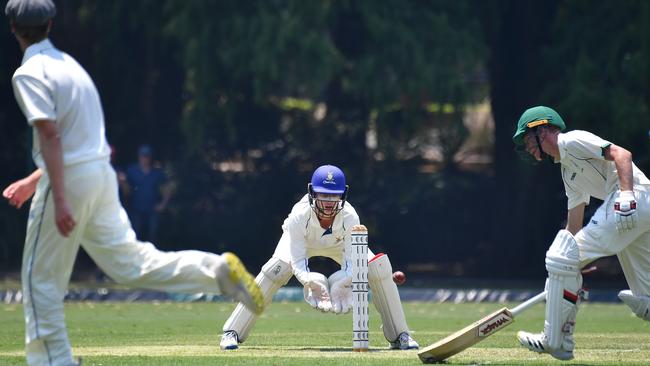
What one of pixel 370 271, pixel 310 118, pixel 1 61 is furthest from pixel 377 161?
pixel 370 271

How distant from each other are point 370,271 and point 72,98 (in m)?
3.03

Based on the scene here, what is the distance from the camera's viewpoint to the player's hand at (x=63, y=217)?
18.8ft

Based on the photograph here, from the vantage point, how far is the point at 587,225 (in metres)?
7.34

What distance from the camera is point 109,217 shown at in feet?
20.1

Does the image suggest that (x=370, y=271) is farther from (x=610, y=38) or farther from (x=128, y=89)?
(x=128, y=89)

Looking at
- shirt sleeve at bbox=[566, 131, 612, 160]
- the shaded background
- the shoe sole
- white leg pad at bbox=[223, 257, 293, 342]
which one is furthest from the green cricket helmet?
the shaded background

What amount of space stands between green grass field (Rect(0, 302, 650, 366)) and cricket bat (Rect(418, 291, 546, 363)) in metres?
0.11

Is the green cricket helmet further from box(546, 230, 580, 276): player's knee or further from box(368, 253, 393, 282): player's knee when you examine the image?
box(368, 253, 393, 282): player's knee

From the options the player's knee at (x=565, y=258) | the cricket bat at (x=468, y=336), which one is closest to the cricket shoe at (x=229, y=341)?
the cricket bat at (x=468, y=336)

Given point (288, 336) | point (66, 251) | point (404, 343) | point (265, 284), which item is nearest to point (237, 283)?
point (66, 251)

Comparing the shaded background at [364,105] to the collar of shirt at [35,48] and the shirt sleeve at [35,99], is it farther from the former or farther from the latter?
the shirt sleeve at [35,99]

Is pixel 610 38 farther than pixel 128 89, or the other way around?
pixel 128 89

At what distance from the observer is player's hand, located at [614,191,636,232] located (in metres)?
7.04

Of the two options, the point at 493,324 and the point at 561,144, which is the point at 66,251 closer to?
the point at 493,324
